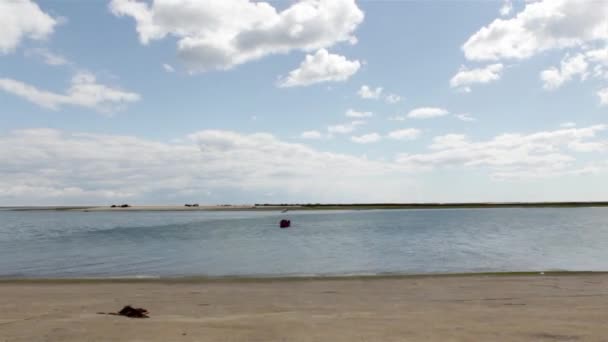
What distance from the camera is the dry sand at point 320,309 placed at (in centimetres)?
952

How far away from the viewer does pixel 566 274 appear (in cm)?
2570

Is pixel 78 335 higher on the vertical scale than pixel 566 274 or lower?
higher

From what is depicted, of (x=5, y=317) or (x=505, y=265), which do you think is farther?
(x=505, y=265)

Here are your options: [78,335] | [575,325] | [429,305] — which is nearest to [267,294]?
[429,305]

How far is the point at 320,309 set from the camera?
594 inches

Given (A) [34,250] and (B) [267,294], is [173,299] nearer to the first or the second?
(B) [267,294]

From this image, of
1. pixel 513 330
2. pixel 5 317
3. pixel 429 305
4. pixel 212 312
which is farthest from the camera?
pixel 429 305

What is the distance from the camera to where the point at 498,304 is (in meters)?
15.4

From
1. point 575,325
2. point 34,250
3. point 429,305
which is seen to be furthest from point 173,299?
point 34,250

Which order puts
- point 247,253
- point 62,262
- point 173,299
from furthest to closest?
point 247,253 → point 62,262 → point 173,299

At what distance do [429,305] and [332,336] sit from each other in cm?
754

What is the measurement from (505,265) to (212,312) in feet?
86.2

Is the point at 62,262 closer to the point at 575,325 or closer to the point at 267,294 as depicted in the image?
the point at 267,294

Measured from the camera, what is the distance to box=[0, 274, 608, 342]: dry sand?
31.2ft
